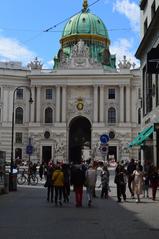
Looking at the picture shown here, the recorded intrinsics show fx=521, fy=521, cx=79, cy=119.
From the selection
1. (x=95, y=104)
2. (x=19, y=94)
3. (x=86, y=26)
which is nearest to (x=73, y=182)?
(x=95, y=104)

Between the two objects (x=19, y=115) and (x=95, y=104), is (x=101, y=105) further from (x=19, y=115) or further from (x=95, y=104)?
(x=19, y=115)

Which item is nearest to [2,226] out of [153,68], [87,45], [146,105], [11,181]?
[153,68]

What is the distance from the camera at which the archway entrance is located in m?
91.8

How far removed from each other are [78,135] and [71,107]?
18.2 feet

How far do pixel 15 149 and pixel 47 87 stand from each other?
1232 cm

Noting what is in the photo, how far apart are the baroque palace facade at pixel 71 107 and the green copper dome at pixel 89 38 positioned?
7.44 ft

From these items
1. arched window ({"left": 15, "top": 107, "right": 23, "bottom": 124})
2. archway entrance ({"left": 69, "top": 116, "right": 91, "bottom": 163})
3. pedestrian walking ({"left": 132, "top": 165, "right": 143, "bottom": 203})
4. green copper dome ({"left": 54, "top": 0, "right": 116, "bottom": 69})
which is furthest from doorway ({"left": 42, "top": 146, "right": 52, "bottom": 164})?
pedestrian walking ({"left": 132, "top": 165, "right": 143, "bottom": 203})

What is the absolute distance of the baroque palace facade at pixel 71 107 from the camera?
89125mm

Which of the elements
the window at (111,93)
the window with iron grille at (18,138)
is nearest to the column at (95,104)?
the window at (111,93)

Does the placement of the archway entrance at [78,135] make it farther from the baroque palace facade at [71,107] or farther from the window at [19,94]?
the window at [19,94]

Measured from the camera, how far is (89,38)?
317 feet

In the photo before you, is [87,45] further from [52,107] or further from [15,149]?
[15,149]

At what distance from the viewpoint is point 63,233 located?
12.5 meters

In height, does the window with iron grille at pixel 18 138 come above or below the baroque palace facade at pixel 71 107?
below
